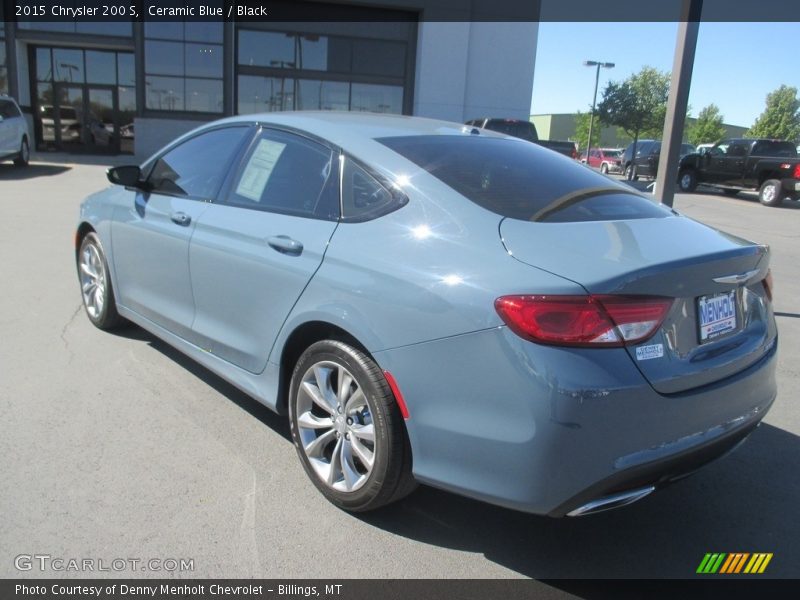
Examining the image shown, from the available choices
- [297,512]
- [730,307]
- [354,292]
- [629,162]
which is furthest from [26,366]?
[629,162]

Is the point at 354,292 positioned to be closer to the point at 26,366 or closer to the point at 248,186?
the point at 248,186

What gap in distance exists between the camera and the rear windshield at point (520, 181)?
9.07ft

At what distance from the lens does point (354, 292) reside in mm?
2693

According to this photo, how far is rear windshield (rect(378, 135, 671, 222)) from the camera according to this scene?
2766 millimetres

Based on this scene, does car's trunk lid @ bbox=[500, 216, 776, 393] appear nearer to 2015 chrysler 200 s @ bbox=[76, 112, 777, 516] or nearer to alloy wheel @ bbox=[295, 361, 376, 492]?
2015 chrysler 200 s @ bbox=[76, 112, 777, 516]

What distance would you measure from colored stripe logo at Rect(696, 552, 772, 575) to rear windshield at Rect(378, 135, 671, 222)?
1457 millimetres

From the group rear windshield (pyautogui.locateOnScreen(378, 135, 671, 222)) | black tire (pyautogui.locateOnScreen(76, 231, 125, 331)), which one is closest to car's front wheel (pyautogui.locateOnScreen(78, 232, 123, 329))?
black tire (pyautogui.locateOnScreen(76, 231, 125, 331))

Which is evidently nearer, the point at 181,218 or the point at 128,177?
the point at 181,218

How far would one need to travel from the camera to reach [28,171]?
696 inches

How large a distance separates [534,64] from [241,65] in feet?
37.7

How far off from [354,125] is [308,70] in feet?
74.7

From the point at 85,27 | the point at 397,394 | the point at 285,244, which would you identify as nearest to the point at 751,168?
the point at 285,244

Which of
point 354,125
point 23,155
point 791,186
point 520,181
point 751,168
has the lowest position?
point 23,155

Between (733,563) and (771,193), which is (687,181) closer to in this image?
(771,193)
